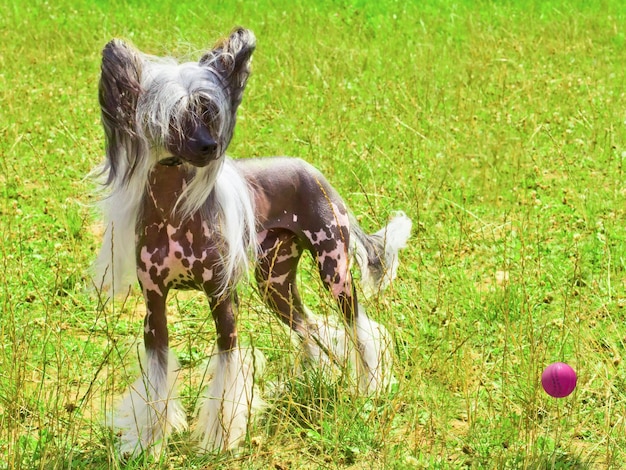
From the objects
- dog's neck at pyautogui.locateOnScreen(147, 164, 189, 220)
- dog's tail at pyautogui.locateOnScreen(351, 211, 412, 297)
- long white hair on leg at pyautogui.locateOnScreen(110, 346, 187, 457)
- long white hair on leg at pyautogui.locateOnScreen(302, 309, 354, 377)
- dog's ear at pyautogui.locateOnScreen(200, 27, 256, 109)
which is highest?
dog's ear at pyautogui.locateOnScreen(200, 27, 256, 109)

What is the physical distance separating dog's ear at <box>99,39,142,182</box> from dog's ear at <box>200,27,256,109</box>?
0.85 ft

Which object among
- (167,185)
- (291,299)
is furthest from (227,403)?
(167,185)

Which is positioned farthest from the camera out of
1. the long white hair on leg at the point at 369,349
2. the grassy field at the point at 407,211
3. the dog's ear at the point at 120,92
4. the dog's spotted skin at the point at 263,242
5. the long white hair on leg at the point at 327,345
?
the long white hair on leg at the point at 369,349

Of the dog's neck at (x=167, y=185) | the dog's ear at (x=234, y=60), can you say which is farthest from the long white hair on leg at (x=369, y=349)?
the dog's ear at (x=234, y=60)

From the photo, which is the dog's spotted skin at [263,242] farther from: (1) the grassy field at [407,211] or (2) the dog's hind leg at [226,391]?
(1) the grassy field at [407,211]

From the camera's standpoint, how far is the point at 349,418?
385cm

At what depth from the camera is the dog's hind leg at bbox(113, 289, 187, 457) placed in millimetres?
3605

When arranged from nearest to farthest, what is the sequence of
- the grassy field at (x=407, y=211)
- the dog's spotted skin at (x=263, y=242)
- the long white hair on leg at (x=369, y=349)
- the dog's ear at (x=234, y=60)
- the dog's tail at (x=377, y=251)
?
the dog's ear at (x=234, y=60)
the dog's spotted skin at (x=263, y=242)
the grassy field at (x=407, y=211)
the long white hair on leg at (x=369, y=349)
the dog's tail at (x=377, y=251)

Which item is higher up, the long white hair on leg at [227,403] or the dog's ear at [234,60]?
the dog's ear at [234,60]

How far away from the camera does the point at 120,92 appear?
3303mm

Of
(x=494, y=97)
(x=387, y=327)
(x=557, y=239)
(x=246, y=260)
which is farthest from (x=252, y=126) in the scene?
(x=246, y=260)

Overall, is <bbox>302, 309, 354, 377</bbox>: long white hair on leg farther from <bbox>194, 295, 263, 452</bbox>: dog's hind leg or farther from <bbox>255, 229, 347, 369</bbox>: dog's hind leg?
<bbox>194, 295, 263, 452</bbox>: dog's hind leg

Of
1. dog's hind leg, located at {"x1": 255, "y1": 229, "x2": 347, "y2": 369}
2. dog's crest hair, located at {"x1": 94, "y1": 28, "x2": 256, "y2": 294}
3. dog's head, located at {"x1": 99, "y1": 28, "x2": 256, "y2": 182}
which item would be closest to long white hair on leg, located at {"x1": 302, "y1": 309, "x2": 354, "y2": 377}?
dog's hind leg, located at {"x1": 255, "y1": 229, "x2": 347, "y2": 369}

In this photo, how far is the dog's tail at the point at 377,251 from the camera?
4340 mm
